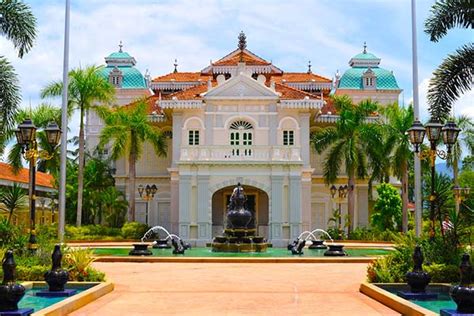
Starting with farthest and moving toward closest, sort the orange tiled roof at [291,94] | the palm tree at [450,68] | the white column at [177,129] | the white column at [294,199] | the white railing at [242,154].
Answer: the white column at [177,129] → the orange tiled roof at [291,94] → the white railing at [242,154] → the white column at [294,199] → the palm tree at [450,68]

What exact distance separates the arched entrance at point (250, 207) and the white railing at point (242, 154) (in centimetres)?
402

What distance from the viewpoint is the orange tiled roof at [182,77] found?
52594 mm

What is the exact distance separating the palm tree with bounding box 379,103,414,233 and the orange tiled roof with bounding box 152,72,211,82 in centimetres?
1705

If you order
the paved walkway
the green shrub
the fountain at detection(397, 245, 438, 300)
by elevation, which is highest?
the green shrub

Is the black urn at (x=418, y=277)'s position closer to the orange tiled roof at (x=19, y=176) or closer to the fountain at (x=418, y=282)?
the fountain at (x=418, y=282)

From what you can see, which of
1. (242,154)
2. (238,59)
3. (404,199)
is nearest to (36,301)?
(242,154)

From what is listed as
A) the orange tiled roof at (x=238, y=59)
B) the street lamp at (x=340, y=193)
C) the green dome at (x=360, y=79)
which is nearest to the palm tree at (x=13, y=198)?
the orange tiled roof at (x=238, y=59)

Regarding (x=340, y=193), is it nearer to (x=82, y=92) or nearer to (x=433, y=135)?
(x=82, y=92)

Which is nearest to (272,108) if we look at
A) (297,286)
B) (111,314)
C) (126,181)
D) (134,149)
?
(134,149)

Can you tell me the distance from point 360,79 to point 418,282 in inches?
1940

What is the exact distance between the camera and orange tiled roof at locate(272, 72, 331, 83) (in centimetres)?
5247

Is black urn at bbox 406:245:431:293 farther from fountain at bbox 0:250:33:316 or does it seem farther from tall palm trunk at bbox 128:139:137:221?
tall palm trunk at bbox 128:139:137:221

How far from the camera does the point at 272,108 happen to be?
4034 cm

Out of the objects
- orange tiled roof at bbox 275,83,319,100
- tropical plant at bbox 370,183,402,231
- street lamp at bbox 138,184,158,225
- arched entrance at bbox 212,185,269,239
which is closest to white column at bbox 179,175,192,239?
arched entrance at bbox 212,185,269,239
